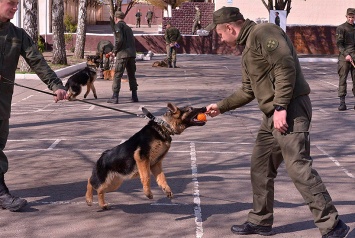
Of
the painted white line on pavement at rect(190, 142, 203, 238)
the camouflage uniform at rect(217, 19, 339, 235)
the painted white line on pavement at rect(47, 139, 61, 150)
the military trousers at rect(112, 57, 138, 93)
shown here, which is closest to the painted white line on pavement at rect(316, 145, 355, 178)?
the painted white line on pavement at rect(190, 142, 203, 238)

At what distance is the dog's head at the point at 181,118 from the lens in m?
6.61

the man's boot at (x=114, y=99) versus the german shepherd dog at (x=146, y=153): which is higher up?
the german shepherd dog at (x=146, y=153)

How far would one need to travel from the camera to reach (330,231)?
5.64 meters

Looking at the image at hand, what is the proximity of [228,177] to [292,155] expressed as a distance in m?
2.97

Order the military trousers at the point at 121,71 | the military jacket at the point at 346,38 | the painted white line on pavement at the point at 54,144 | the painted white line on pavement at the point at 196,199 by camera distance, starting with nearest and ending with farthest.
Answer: the painted white line on pavement at the point at 196,199, the painted white line on pavement at the point at 54,144, the military jacket at the point at 346,38, the military trousers at the point at 121,71

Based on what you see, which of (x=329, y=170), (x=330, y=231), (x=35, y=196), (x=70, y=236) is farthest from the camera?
(x=329, y=170)

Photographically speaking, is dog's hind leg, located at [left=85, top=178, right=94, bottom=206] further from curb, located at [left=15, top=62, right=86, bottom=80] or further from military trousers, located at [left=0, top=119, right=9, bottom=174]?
curb, located at [left=15, top=62, right=86, bottom=80]

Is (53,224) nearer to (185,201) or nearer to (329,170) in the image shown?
(185,201)

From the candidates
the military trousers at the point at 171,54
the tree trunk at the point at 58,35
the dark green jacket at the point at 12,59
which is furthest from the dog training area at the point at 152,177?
the military trousers at the point at 171,54

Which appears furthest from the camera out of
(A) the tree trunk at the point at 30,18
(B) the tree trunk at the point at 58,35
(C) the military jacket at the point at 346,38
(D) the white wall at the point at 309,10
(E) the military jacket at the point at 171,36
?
(D) the white wall at the point at 309,10

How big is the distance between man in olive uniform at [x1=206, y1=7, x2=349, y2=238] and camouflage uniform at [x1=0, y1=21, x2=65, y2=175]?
1.98 meters

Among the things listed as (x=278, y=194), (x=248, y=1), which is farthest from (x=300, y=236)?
(x=248, y=1)

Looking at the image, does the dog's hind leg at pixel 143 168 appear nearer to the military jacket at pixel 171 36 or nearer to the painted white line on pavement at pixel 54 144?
the painted white line on pavement at pixel 54 144

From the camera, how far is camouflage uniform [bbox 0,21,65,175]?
685 centimetres
